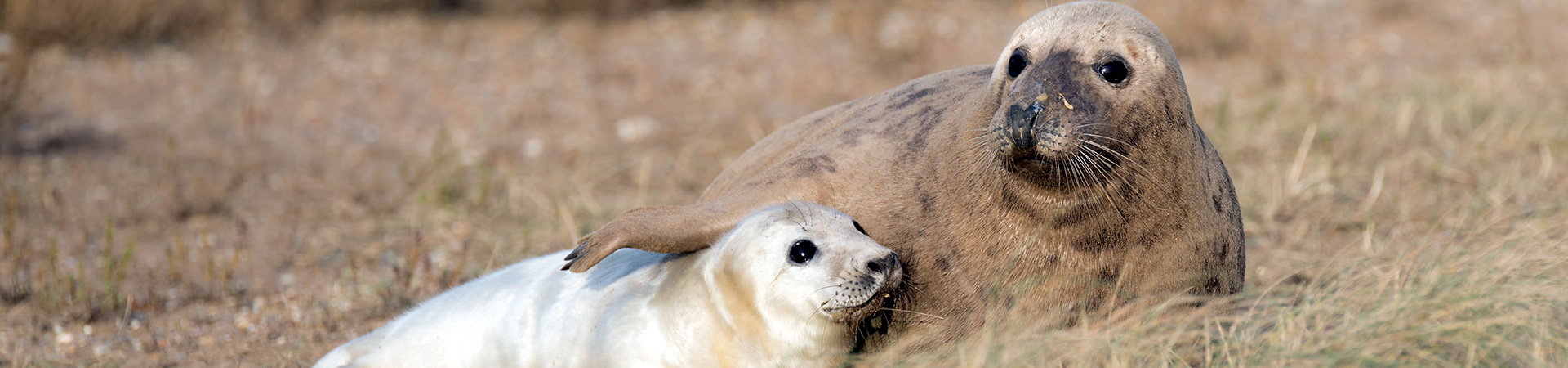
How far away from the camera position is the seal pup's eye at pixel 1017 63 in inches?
111

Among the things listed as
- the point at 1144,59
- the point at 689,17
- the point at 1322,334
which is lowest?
the point at 689,17

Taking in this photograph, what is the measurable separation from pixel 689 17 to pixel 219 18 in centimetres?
367

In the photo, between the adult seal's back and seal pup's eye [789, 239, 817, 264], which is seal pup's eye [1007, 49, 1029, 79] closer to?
the adult seal's back

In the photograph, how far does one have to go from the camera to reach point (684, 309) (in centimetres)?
280

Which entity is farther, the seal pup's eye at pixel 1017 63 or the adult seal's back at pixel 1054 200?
the seal pup's eye at pixel 1017 63

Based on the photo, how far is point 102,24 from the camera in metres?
8.83

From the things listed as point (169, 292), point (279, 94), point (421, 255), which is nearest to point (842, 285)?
point (421, 255)

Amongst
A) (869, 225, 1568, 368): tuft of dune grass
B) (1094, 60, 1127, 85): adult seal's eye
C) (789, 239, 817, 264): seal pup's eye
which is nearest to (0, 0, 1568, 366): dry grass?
(869, 225, 1568, 368): tuft of dune grass

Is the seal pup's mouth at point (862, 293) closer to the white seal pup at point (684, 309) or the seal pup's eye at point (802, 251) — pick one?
the white seal pup at point (684, 309)

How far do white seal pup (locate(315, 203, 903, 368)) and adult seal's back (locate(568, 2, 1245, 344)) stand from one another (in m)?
0.16

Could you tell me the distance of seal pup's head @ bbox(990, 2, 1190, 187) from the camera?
2.59m

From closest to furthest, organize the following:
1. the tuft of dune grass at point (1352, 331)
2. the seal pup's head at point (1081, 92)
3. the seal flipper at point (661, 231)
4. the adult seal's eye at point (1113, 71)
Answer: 1. the tuft of dune grass at point (1352, 331)
2. the seal pup's head at point (1081, 92)
3. the adult seal's eye at point (1113, 71)
4. the seal flipper at point (661, 231)

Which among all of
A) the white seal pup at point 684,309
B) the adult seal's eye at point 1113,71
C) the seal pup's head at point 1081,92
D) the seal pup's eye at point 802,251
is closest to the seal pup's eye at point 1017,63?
the seal pup's head at point 1081,92

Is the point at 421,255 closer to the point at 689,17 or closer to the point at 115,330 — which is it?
the point at 115,330
